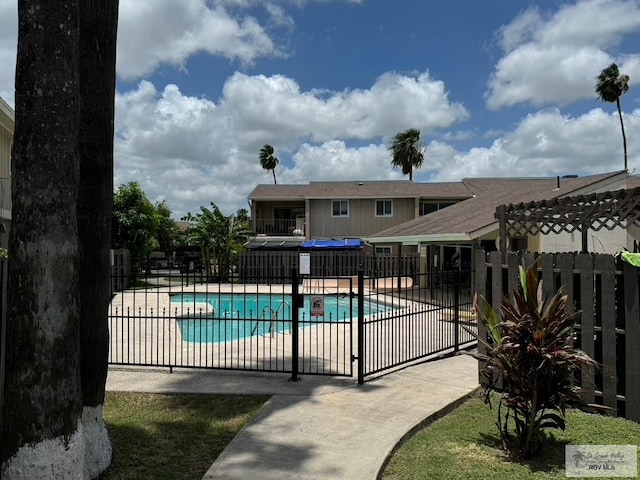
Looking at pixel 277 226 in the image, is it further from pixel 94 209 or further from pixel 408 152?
pixel 94 209

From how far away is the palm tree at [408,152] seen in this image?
5288 centimetres

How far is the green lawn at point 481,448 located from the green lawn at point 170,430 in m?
1.88

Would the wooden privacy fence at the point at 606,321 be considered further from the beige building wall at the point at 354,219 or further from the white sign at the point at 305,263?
the beige building wall at the point at 354,219

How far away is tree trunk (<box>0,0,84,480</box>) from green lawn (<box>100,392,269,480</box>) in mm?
1365

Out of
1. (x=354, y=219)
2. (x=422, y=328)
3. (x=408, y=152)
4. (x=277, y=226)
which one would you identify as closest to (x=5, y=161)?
(x=422, y=328)

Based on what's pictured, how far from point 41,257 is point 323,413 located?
403 centimetres

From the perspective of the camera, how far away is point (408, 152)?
5288 centimetres

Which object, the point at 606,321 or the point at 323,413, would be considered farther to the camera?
the point at 323,413

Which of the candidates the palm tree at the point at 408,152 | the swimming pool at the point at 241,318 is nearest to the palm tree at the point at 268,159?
the palm tree at the point at 408,152

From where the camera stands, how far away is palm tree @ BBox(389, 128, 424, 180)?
52.9 meters

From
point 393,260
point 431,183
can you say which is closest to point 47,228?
point 393,260

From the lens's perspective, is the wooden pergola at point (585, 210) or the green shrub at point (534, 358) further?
the wooden pergola at point (585, 210)

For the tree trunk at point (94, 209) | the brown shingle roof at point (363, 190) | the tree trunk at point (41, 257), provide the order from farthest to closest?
the brown shingle roof at point (363, 190) < the tree trunk at point (94, 209) < the tree trunk at point (41, 257)

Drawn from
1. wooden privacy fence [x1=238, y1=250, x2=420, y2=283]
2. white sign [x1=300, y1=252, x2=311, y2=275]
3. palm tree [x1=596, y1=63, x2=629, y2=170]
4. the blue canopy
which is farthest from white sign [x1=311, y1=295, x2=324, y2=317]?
palm tree [x1=596, y1=63, x2=629, y2=170]
